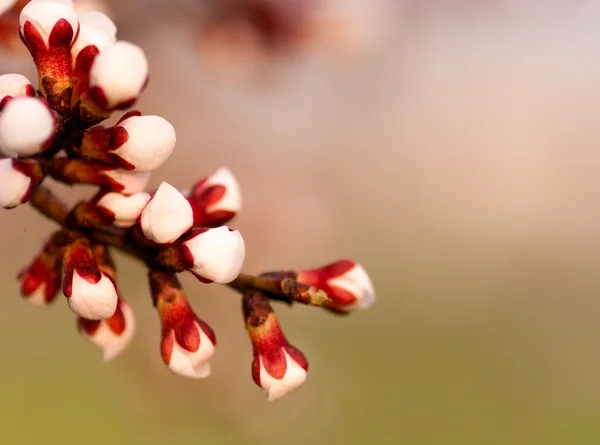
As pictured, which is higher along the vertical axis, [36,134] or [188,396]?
[36,134]

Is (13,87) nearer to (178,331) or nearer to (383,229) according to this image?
(178,331)

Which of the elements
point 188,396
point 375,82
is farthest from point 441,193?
point 188,396

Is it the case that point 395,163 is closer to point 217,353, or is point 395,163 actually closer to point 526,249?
point 526,249

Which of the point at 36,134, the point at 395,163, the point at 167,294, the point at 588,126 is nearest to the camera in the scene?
the point at 36,134

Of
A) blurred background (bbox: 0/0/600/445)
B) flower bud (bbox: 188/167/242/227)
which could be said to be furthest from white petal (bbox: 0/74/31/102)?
blurred background (bbox: 0/0/600/445)

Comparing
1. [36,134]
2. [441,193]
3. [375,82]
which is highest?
[36,134]

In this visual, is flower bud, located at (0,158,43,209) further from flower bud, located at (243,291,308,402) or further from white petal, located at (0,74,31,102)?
flower bud, located at (243,291,308,402)

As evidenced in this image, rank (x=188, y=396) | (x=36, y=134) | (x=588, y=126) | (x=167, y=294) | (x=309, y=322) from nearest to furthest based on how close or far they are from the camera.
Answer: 1. (x=36, y=134)
2. (x=167, y=294)
3. (x=188, y=396)
4. (x=309, y=322)
5. (x=588, y=126)
